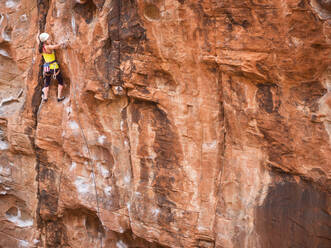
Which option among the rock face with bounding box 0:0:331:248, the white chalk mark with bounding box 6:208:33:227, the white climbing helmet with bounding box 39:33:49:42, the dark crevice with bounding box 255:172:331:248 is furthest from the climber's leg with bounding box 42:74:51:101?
the dark crevice with bounding box 255:172:331:248

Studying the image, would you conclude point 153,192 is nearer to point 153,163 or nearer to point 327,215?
point 153,163

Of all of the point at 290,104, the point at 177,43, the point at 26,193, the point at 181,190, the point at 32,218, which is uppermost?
the point at 177,43

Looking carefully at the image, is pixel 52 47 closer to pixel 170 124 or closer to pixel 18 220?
pixel 170 124

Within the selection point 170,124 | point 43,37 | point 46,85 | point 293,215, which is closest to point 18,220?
point 46,85

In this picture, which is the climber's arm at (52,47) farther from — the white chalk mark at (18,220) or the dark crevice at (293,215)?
the dark crevice at (293,215)

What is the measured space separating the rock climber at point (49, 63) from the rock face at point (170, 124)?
5.7 inches

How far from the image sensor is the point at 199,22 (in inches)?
199

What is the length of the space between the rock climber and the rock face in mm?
144

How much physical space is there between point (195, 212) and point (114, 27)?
3266mm

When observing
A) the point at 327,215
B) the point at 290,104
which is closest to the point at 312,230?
the point at 327,215

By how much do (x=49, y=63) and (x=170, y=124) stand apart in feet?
8.72

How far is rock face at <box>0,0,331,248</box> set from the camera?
4.75 m

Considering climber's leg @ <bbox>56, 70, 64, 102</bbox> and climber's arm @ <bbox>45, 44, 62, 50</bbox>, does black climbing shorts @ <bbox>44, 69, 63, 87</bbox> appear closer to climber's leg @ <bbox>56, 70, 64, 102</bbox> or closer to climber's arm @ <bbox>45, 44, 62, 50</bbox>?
climber's leg @ <bbox>56, 70, 64, 102</bbox>

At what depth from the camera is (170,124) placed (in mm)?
5797
